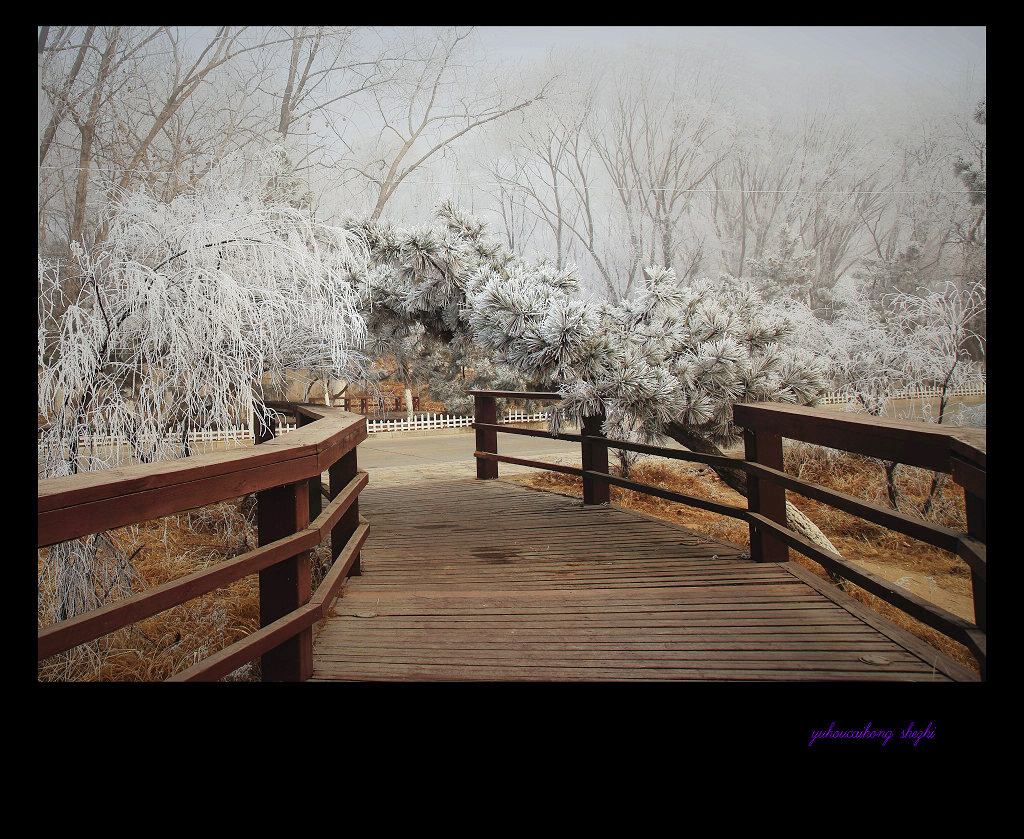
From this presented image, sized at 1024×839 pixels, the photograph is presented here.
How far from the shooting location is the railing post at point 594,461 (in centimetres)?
375

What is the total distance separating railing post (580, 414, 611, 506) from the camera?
3750mm

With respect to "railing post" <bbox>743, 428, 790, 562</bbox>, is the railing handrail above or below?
above

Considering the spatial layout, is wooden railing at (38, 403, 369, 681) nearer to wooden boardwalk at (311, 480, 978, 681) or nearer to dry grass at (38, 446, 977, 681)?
wooden boardwalk at (311, 480, 978, 681)

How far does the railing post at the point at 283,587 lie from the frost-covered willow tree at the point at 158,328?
117cm

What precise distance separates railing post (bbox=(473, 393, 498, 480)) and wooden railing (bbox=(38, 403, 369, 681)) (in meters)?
2.69

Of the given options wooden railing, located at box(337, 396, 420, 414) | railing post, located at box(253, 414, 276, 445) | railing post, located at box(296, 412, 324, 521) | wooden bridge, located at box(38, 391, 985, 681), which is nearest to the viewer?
wooden bridge, located at box(38, 391, 985, 681)

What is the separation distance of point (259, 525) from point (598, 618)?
105 cm

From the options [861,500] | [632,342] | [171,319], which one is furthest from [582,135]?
[861,500]

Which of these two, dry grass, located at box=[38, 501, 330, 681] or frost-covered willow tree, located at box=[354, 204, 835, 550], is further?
frost-covered willow tree, located at box=[354, 204, 835, 550]

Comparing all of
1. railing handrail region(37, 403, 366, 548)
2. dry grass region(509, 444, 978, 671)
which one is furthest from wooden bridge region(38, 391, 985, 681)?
dry grass region(509, 444, 978, 671)

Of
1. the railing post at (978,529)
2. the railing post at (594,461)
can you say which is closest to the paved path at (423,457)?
the railing post at (594,461)
